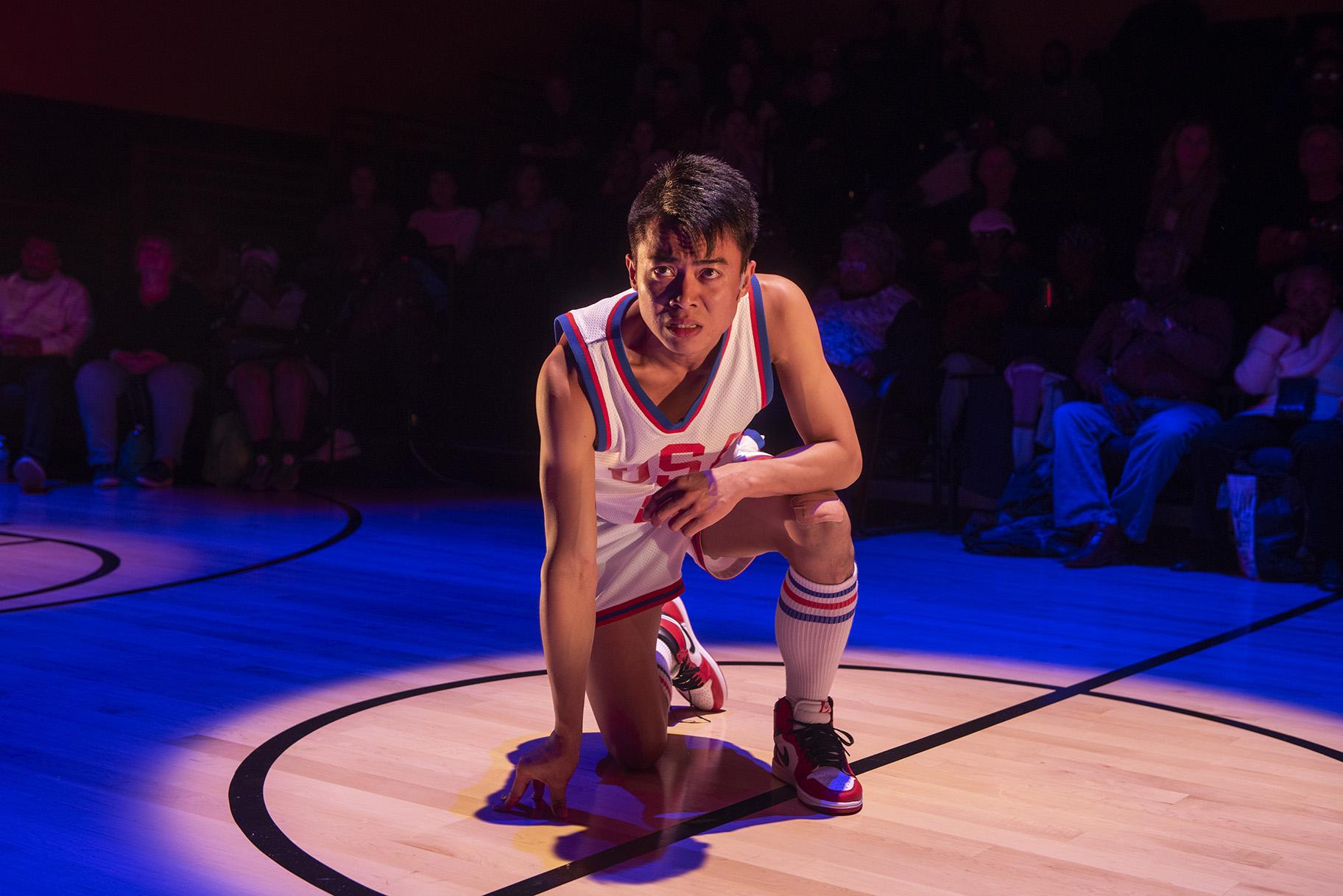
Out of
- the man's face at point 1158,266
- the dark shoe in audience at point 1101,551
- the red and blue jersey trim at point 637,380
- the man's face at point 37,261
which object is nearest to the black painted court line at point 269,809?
the red and blue jersey trim at point 637,380

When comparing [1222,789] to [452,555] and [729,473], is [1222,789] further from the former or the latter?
[452,555]

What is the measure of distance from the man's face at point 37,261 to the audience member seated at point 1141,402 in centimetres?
502

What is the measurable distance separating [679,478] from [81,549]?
355 centimetres

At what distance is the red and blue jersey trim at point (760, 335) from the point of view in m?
2.47

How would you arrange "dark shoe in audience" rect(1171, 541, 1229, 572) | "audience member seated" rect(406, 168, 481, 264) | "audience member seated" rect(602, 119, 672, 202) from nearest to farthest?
"dark shoe in audience" rect(1171, 541, 1229, 572)
"audience member seated" rect(602, 119, 672, 202)
"audience member seated" rect(406, 168, 481, 264)

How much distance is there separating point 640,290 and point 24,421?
5.64 m

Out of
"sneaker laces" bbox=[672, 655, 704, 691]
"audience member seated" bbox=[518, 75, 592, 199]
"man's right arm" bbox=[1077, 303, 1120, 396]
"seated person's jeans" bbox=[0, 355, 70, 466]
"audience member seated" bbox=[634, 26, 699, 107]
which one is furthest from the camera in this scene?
"audience member seated" bbox=[634, 26, 699, 107]

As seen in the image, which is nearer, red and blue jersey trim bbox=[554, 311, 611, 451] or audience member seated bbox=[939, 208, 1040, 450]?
red and blue jersey trim bbox=[554, 311, 611, 451]

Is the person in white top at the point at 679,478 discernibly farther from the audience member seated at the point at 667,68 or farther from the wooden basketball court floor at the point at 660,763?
the audience member seated at the point at 667,68

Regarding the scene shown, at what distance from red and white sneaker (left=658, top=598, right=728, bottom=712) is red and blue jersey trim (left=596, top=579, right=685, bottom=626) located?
30 cm

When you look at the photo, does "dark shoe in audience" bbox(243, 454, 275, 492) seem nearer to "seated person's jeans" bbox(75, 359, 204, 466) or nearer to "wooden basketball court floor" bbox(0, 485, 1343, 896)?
"seated person's jeans" bbox(75, 359, 204, 466)

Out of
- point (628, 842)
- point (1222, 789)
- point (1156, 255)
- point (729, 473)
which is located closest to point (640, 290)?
point (729, 473)

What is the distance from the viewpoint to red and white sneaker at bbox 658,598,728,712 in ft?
9.68

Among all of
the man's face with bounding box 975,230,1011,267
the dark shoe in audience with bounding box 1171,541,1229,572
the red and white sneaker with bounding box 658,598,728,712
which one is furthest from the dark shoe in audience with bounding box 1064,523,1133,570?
the red and white sneaker with bounding box 658,598,728,712
